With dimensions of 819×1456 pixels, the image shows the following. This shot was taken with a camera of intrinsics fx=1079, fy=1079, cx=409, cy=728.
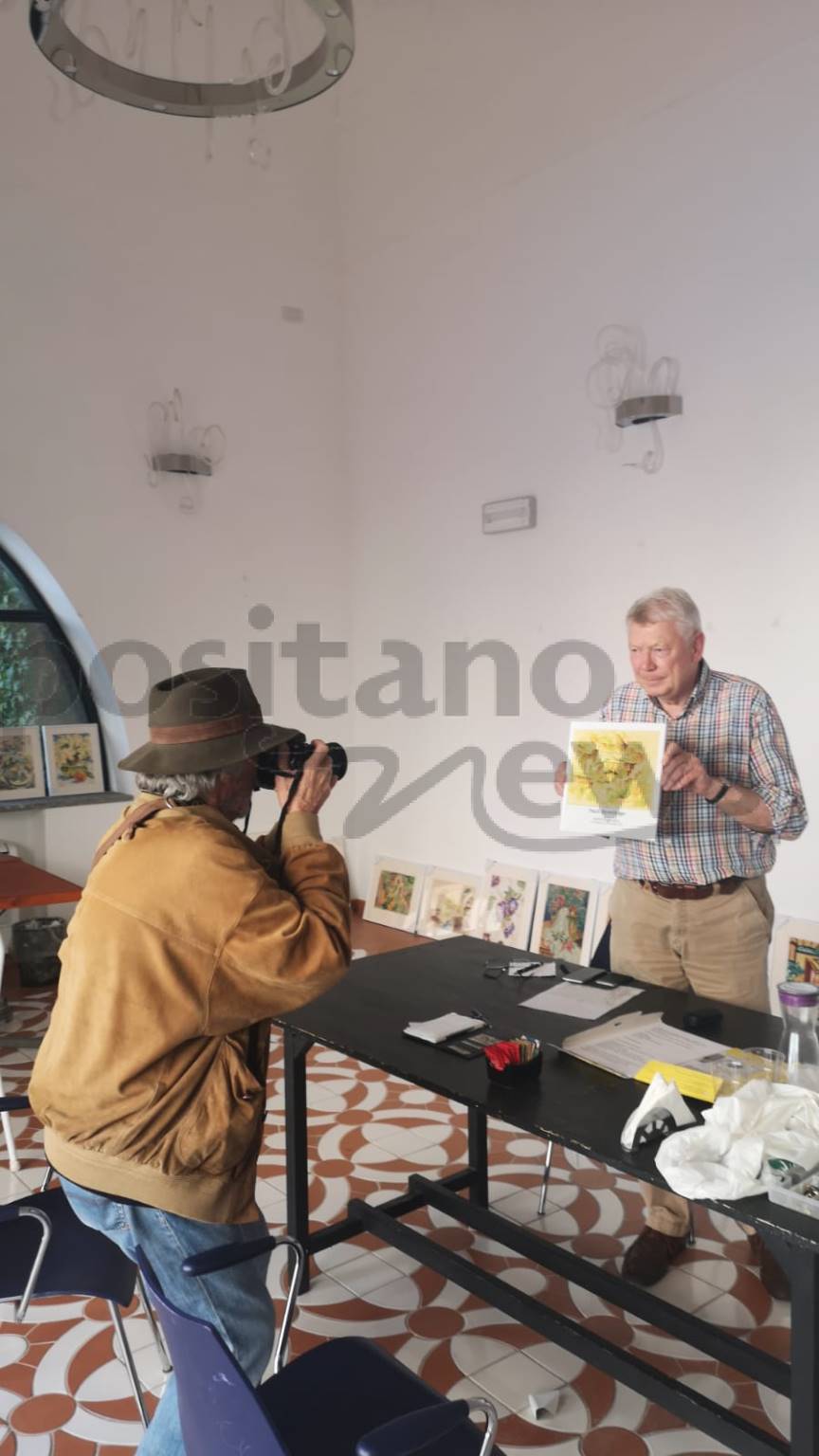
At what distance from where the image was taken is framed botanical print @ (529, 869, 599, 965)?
541cm

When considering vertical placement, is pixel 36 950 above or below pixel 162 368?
below

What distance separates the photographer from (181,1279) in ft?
6.11

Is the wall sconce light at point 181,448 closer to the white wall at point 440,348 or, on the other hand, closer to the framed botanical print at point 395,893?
the white wall at point 440,348

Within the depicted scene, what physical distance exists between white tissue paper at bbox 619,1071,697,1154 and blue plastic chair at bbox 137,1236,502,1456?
512 mm

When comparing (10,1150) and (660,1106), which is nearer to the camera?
(660,1106)

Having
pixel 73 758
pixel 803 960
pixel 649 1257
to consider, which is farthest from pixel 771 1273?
pixel 73 758

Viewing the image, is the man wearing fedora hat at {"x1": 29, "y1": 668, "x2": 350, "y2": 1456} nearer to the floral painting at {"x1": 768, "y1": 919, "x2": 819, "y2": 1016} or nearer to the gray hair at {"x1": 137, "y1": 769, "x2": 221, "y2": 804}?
the gray hair at {"x1": 137, "y1": 769, "x2": 221, "y2": 804}

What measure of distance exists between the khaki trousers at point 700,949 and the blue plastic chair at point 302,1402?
52.7 inches

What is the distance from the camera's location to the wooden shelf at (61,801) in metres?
5.93

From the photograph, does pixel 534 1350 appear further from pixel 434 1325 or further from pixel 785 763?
pixel 785 763

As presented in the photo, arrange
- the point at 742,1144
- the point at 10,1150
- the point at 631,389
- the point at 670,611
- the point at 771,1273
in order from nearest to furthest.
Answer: the point at 742,1144 < the point at 771,1273 < the point at 670,611 < the point at 10,1150 < the point at 631,389

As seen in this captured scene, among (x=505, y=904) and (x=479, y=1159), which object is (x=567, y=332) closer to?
(x=505, y=904)

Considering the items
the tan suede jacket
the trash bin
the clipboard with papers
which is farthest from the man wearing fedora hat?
the trash bin

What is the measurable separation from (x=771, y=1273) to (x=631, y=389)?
3730 mm
